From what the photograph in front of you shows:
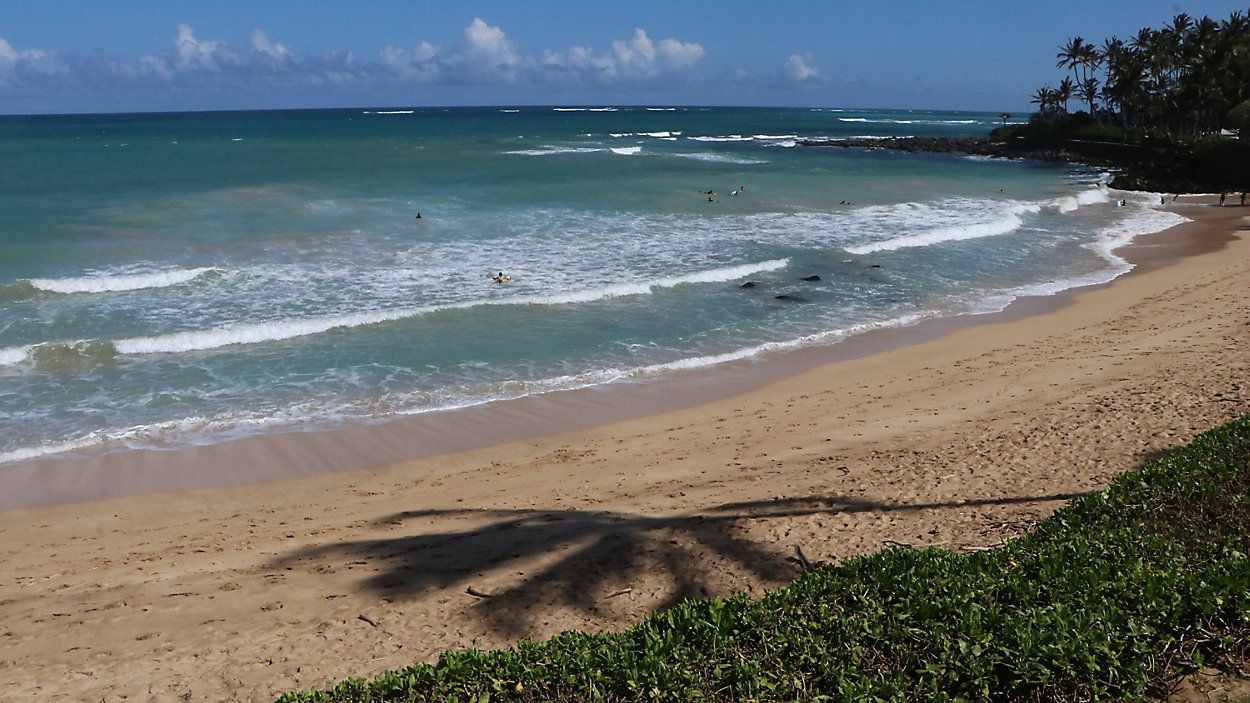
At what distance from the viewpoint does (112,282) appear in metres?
20.5

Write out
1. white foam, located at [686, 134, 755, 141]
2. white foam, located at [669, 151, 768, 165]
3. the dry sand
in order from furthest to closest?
white foam, located at [686, 134, 755, 141]
white foam, located at [669, 151, 768, 165]
the dry sand

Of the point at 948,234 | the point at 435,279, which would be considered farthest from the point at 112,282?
the point at 948,234

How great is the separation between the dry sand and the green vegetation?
1690 millimetres

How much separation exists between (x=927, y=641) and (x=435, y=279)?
18.4 metres

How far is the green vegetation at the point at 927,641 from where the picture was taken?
4.26 m

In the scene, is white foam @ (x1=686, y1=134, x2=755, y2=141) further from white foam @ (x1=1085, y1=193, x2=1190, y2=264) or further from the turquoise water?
white foam @ (x1=1085, y1=193, x2=1190, y2=264)

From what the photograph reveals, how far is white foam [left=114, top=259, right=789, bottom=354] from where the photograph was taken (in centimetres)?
1572

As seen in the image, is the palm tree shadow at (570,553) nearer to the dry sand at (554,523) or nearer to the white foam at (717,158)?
the dry sand at (554,523)

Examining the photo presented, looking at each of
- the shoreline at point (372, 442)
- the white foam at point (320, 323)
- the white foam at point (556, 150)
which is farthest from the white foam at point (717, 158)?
the shoreline at point (372, 442)

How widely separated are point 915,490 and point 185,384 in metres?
11.1

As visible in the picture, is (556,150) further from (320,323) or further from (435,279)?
(320,323)

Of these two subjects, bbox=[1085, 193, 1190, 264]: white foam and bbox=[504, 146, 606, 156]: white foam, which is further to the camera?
bbox=[504, 146, 606, 156]: white foam

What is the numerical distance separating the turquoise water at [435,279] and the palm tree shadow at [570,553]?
469cm

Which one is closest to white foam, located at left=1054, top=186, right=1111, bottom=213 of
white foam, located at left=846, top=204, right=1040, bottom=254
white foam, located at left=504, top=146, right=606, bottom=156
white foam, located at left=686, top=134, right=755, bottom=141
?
white foam, located at left=846, top=204, right=1040, bottom=254
